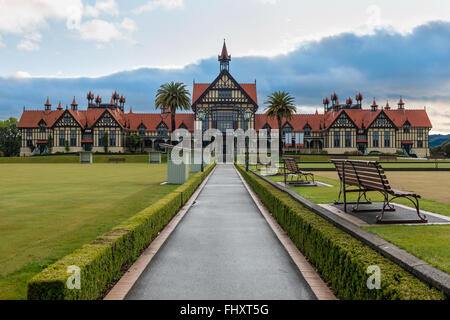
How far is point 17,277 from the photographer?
4703 millimetres

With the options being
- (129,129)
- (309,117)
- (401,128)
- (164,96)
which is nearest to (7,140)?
(129,129)

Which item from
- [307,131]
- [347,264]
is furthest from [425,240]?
[307,131]

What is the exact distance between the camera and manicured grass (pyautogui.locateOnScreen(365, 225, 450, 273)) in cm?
406

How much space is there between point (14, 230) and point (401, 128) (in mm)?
84243

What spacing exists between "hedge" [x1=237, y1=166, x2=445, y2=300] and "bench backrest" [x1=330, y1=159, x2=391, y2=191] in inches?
51.4

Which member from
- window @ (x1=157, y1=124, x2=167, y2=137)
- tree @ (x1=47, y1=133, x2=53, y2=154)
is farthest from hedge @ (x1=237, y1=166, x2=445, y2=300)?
tree @ (x1=47, y1=133, x2=53, y2=154)

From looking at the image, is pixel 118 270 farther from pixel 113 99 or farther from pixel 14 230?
pixel 113 99

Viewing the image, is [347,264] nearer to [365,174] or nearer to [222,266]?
[222,266]

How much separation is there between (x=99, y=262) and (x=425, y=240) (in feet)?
15.2

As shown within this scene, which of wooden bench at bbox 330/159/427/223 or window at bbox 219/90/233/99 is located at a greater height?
window at bbox 219/90/233/99

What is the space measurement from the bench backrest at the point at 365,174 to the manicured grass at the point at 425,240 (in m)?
0.83

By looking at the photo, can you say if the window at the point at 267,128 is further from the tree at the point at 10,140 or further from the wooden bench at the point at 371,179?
the tree at the point at 10,140

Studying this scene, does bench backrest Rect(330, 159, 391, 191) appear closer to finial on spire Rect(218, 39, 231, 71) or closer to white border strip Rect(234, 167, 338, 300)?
white border strip Rect(234, 167, 338, 300)

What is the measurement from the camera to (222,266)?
541cm
